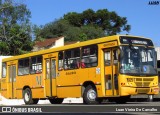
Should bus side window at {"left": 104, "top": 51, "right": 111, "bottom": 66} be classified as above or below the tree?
below

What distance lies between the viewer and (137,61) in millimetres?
19516

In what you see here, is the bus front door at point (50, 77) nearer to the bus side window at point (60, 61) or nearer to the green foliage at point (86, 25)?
the bus side window at point (60, 61)

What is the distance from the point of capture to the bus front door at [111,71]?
19.4m

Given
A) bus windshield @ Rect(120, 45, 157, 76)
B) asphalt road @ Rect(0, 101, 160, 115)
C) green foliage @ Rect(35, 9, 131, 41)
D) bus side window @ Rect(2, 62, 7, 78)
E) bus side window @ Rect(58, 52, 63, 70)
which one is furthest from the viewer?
green foliage @ Rect(35, 9, 131, 41)

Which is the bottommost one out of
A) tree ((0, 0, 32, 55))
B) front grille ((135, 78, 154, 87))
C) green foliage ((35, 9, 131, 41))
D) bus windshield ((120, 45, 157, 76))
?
front grille ((135, 78, 154, 87))

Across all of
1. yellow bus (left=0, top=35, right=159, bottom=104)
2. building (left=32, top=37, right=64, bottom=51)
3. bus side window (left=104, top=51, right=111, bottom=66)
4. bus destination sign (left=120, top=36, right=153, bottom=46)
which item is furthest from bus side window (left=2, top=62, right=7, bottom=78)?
building (left=32, top=37, right=64, bottom=51)

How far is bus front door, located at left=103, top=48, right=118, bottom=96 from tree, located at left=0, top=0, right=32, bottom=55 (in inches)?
1341

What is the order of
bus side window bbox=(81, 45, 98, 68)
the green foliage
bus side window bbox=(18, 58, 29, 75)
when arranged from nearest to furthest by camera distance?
bus side window bbox=(81, 45, 98, 68) < bus side window bbox=(18, 58, 29, 75) < the green foliage

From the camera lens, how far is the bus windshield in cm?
1920

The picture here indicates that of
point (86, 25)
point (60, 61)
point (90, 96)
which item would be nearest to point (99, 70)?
point (90, 96)

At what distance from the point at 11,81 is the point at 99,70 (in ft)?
29.2

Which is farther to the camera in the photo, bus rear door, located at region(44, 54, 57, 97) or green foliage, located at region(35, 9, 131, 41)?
green foliage, located at region(35, 9, 131, 41)

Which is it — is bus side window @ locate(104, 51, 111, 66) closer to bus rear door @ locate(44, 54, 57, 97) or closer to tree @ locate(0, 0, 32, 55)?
bus rear door @ locate(44, 54, 57, 97)

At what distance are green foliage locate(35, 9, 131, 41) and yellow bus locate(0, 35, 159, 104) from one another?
64.0m
